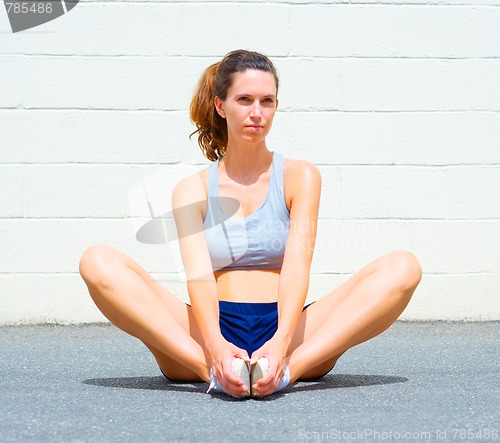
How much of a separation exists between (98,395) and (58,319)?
6.40 ft

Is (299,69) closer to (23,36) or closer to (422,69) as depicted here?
(422,69)

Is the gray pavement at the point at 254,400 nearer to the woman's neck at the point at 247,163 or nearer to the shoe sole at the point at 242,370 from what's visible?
the shoe sole at the point at 242,370

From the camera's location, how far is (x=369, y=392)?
3141 mm

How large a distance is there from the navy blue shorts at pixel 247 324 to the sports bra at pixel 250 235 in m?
0.15

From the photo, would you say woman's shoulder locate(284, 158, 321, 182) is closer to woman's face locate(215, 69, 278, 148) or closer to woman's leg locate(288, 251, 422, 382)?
woman's face locate(215, 69, 278, 148)

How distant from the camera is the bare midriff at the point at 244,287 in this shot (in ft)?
10.9

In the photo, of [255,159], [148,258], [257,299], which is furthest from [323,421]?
[148,258]

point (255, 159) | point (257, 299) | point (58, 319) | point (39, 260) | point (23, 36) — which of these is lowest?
point (58, 319)

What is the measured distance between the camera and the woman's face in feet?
10.8

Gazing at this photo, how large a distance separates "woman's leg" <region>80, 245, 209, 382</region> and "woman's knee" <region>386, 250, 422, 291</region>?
2.18 ft

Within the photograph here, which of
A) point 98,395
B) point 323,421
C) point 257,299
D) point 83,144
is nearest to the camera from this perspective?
point 323,421
